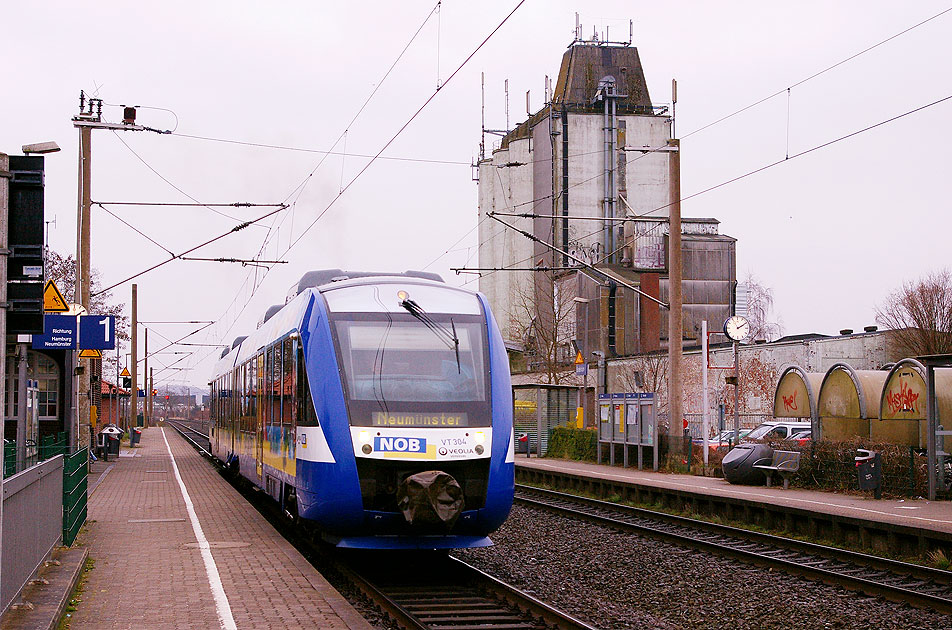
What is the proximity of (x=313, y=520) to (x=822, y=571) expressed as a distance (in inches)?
221

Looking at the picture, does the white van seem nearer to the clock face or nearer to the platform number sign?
the clock face

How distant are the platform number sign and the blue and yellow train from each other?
1068cm

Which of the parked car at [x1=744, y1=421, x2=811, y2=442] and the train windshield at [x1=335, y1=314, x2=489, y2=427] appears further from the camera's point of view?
the parked car at [x1=744, y1=421, x2=811, y2=442]

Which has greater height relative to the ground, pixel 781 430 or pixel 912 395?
pixel 912 395

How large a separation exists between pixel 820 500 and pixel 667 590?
9266mm

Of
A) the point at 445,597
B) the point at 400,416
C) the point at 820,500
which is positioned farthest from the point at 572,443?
the point at 445,597

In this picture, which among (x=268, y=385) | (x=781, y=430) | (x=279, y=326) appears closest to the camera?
(x=279, y=326)

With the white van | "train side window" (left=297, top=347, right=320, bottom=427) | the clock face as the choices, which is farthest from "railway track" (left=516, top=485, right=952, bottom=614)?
the white van

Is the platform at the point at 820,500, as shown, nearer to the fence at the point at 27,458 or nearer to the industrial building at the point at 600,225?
the fence at the point at 27,458

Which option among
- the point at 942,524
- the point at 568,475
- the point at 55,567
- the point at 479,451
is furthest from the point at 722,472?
the point at 55,567

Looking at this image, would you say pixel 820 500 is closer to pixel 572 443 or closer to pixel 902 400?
pixel 902 400

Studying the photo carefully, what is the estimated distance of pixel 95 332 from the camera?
891 inches

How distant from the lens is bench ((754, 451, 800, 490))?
918 inches

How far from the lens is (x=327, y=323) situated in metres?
12.1
